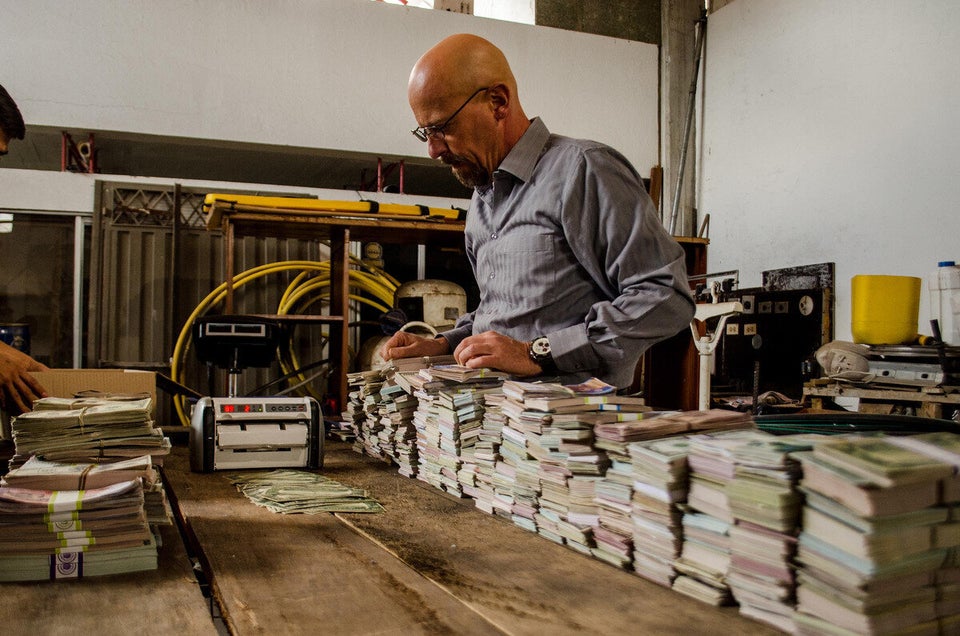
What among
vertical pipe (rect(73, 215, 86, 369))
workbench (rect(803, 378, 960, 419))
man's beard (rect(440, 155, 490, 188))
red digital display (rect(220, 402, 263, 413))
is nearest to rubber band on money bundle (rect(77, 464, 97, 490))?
red digital display (rect(220, 402, 263, 413))

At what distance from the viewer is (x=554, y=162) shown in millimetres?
1781

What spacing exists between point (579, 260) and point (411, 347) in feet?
1.95

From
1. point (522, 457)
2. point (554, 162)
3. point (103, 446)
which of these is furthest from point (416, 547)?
point (554, 162)

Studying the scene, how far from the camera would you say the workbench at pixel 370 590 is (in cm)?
82

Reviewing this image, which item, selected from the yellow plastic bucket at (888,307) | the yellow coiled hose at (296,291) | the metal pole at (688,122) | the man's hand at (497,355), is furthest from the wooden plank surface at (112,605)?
the metal pole at (688,122)

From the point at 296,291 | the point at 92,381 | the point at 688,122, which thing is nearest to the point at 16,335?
the point at 296,291

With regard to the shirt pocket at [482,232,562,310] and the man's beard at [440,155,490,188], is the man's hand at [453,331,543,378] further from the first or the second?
the man's beard at [440,155,490,188]

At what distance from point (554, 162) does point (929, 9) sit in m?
4.56

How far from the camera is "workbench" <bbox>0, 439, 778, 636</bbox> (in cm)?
82

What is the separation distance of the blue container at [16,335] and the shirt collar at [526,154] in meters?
4.71

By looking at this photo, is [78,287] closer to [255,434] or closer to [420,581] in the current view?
[255,434]

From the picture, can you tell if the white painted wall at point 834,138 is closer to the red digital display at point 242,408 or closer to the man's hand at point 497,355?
the man's hand at point 497,355

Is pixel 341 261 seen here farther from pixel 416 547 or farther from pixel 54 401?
pixel 416 547

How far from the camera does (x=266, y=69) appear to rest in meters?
5.99
